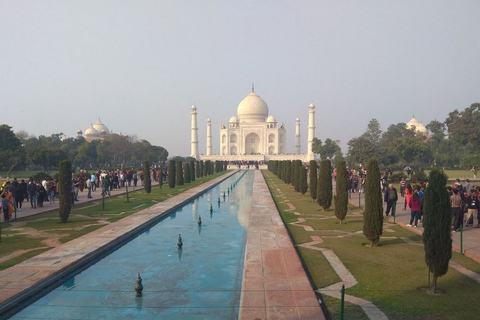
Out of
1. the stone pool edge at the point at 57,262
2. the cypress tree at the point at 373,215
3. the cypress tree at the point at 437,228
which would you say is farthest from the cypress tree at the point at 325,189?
the cypress tree at the point at 437,228

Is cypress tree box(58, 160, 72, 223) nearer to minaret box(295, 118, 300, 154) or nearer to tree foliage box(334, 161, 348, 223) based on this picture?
tree foliage box(334, 161, 348, 223)

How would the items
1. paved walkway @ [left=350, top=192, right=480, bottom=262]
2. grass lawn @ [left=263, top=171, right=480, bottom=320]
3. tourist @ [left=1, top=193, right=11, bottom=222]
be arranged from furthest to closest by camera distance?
tourist @ [left=1, top=193, right=11, bottom=222] → paved walkway @ [left=350, top=192, right=480, bottom=262] → grass lawn @ [left=263, top=171, right=480, bottom=320]

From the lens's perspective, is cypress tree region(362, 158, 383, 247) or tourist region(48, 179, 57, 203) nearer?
cypress tree region(362, 158, 383, 247)

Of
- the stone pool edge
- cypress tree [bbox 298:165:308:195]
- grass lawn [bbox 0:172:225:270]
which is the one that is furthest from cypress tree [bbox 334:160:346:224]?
cypress tree [bbox 298:165:308:195]

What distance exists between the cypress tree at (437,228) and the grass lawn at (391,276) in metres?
0.34

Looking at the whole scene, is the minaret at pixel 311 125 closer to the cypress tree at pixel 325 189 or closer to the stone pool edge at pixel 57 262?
the cypress tree at pixel 325 189

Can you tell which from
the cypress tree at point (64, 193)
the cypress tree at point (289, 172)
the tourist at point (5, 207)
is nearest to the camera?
the cypress tree at point (64, 193)

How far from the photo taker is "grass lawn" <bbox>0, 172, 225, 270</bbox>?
7078 millimetres

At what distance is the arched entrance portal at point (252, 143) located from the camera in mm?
68375

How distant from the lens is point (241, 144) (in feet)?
220

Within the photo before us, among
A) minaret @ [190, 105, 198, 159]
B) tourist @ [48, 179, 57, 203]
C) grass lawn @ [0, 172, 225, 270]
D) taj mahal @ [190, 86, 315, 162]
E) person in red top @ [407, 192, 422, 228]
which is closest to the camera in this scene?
grass lawn @ [0, 172, 225, 270]

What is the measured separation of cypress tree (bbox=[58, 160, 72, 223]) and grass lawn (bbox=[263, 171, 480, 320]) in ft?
17.9

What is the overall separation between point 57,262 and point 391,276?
4783 mm

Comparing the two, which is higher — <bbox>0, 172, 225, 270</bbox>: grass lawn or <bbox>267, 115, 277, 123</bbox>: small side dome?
<bbox>267, 115, 277, 123</bbox>: small side dome
